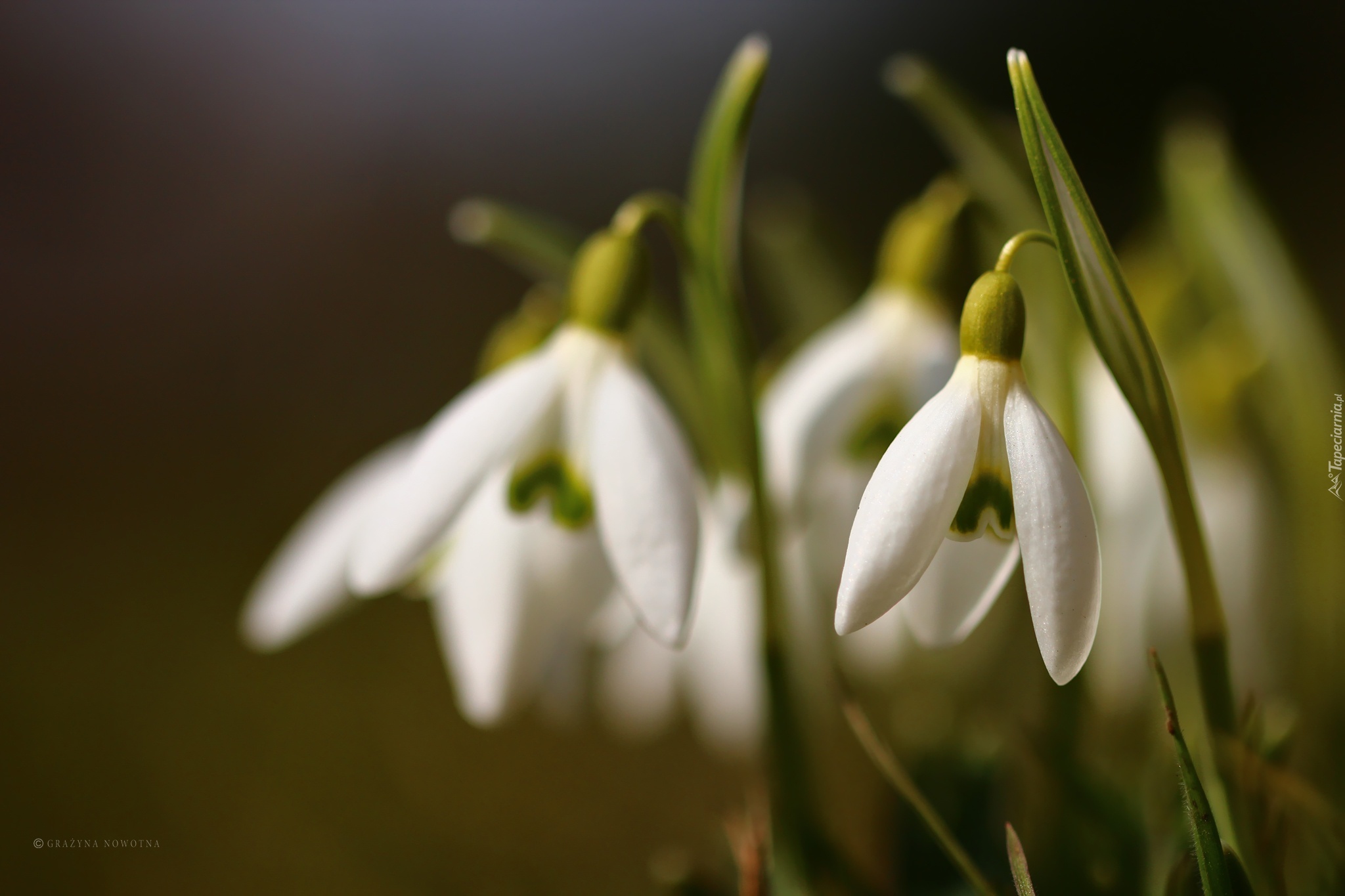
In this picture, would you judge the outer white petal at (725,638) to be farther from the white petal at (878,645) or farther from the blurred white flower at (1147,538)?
the blurred white flower at (1147,538)

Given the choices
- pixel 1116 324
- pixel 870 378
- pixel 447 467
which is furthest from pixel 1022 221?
pixel 447 467

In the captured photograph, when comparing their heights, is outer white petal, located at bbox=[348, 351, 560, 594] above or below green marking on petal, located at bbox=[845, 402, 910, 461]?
above

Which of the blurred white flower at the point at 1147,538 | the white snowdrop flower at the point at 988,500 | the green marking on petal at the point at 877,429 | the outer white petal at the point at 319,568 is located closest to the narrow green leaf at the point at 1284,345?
the blurred white flower at the point at 1147,538

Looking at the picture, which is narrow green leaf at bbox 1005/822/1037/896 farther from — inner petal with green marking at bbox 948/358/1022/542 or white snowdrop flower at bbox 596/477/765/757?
white snowdrop flower at bbox 596/477/765/757

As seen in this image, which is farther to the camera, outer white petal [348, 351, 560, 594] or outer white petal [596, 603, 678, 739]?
outer white petal [596, 603, 678, 739]

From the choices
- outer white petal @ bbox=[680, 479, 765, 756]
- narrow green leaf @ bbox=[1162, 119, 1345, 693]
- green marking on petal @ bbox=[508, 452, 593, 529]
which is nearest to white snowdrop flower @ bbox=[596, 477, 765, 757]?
outer white petal @ bbox=[680, 479, 765, 756]
